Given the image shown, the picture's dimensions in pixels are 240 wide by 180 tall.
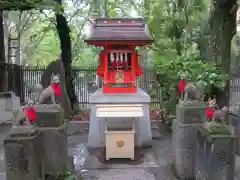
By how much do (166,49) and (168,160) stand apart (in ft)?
17.5

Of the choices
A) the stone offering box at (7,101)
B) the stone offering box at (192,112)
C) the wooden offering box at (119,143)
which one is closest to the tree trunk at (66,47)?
the stone offering box at (7,101)

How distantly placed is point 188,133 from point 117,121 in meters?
3.19

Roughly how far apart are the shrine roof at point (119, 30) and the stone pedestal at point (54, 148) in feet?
10.5

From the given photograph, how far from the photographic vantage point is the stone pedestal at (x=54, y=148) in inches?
245

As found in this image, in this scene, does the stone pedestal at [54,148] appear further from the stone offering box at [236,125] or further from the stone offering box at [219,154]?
the stone offering box at [236,125]

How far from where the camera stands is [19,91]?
16875 millimetres

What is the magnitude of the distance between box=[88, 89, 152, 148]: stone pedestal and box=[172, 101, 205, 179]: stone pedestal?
8.38ft

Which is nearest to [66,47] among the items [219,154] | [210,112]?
[210,112]

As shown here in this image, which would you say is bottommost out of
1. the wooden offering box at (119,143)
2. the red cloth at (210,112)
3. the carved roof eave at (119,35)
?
the wooden offering box at (119,143)

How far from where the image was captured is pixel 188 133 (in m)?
6.32

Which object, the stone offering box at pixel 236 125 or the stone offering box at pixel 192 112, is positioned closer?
the stone offering box at pixel 192 112

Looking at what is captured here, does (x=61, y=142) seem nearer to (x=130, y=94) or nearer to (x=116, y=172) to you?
(x=116, y=172)

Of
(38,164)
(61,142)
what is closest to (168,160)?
(61,142)

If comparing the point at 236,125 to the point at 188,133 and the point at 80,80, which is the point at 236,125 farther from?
the point at 80,80
